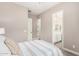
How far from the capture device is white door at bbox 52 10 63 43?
197 centimetres

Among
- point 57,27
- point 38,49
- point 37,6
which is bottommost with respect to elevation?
point 38,49

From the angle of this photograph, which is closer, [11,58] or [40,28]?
[11,58]

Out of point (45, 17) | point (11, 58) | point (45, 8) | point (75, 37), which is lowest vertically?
point (11, 58)

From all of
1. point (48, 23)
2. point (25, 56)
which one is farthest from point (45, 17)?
point (25, 56)

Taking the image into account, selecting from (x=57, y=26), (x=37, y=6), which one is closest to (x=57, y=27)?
(x=57, y=26)

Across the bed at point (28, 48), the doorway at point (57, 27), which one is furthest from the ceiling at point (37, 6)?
the bed at point (28, 48)

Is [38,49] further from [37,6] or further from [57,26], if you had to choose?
[37,6]

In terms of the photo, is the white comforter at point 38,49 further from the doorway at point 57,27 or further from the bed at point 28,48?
the doorway at point 57,27

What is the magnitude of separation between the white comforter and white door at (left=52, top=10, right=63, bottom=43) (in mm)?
144

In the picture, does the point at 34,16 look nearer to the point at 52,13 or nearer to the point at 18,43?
the point at 52,13

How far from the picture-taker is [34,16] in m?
1.99

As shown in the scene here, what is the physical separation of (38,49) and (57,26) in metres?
0.46

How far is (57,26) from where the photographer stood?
2.00m

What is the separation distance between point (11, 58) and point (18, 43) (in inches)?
9.5
